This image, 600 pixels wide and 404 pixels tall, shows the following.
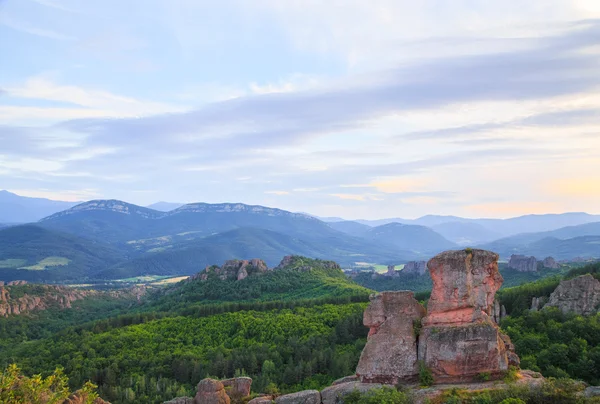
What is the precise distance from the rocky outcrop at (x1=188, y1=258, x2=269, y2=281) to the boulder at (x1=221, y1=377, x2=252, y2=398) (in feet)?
345

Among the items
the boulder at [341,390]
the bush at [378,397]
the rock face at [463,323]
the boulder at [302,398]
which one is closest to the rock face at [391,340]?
the boulder at [341,390]

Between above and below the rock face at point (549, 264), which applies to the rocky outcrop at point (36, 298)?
below

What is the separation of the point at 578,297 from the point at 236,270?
104 meters

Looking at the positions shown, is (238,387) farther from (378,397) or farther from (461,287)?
(461,287)

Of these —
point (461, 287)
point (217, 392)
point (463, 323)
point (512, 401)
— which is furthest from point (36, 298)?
point (512, 401)

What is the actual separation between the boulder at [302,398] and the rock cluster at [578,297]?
1797 inches

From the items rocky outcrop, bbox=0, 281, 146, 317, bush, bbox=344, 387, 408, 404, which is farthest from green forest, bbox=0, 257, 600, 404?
rocky outcrop, bbox=0, 281, 146, 317

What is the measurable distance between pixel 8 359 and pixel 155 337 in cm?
2432

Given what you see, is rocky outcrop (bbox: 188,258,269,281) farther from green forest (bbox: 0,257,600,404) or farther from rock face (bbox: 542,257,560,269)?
rock face (bbox: 542,257,560,269)

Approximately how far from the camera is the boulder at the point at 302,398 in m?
31.9

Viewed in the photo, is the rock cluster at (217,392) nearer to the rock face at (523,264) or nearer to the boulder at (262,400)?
the boulder at (262,400)

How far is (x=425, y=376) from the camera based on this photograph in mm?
30531

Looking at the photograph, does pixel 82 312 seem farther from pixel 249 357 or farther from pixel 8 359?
pixel 249 357

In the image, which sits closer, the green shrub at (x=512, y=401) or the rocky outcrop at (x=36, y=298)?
the green shrub at (x=512, y=401)
